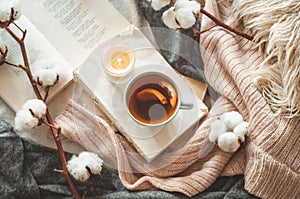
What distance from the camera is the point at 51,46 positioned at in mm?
1071

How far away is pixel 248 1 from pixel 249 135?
9.0 inches

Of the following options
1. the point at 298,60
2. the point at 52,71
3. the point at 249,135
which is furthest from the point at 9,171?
the point at 298,60

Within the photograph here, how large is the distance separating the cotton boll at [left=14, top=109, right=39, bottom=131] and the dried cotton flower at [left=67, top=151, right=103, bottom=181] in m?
0.09

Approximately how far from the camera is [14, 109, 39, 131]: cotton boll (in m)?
0.94

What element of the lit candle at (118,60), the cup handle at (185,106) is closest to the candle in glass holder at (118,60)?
the lit candle at (118,60)

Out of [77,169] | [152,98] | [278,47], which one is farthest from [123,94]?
[278,47]

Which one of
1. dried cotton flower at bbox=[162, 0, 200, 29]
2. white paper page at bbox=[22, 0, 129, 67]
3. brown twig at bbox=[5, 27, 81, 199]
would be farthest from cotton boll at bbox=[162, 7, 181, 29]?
brown twig at bbox=[5, 27, 81, 199]

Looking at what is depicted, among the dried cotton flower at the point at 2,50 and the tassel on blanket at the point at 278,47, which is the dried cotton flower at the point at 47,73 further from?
the tassel on blanket at the point at 278,47

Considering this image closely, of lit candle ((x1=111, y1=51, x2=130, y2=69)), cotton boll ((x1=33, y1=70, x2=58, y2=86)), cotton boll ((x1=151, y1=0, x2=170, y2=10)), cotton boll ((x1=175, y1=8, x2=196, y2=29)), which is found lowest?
lit candle ((x1=111, y1=51, x2=130, y2=69))

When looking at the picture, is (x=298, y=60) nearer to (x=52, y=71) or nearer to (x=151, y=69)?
(x=151, y=69)

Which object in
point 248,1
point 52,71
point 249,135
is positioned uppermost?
point 52,71

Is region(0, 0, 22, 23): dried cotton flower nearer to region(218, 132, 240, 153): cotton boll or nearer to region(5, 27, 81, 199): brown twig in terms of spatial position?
region(5, 27, 81, 199): brown twig

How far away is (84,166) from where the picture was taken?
943 millimetres

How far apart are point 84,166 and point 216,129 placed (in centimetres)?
23
